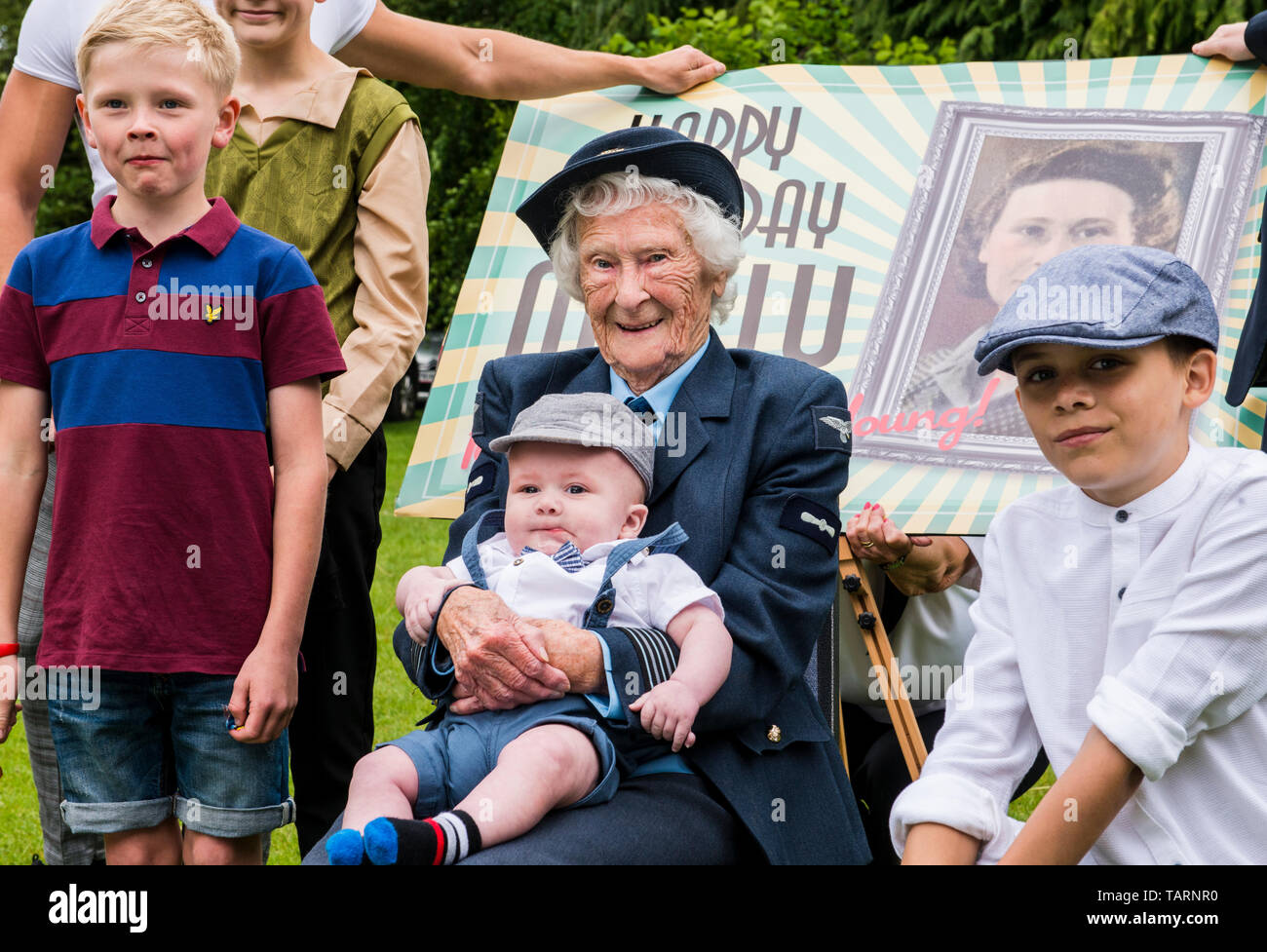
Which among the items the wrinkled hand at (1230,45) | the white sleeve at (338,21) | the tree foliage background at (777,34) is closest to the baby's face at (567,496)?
the white sleeve at (338,21)

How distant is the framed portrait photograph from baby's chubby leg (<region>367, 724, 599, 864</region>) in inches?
53.3

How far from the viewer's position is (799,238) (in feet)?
11.6

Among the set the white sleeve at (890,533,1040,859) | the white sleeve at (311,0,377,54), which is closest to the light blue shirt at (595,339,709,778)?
the white sleeve at (890,533,1040,859)

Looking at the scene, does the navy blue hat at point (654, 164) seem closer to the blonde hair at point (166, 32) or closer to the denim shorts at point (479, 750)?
the blonde hair at point (166, 32)

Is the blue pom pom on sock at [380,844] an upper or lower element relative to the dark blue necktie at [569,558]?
lower

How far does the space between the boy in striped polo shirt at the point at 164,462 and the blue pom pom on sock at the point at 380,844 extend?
1.78 feet

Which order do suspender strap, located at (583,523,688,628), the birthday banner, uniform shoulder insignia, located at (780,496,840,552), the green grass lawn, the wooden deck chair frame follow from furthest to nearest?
the green grass lawn → the birthday banner → the wooden deck chair frame → uniform shoulder insignia, located at (780,496,840,552) → suspender strap, located at (583,523,688,628)

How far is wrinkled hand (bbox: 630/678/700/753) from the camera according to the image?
221 centimetres

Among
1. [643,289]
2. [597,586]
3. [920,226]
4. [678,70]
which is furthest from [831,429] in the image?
[678,70]

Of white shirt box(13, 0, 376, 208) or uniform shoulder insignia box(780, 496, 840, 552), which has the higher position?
white shirt box(13, 0, 376, 208)

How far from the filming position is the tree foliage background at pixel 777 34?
7258 mm

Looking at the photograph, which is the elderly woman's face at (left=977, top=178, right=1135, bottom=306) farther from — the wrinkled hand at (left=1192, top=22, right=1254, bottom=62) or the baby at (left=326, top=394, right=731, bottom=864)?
the baby at (left=326, top=394, right=731, bottom=864)

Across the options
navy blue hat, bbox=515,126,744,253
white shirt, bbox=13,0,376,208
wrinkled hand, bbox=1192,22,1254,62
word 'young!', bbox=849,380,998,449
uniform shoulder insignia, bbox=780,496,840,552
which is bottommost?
uniform shoulder insignia, bbox=780,496,840,552

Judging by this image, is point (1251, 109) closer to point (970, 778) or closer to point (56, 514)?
point (970, 778)
